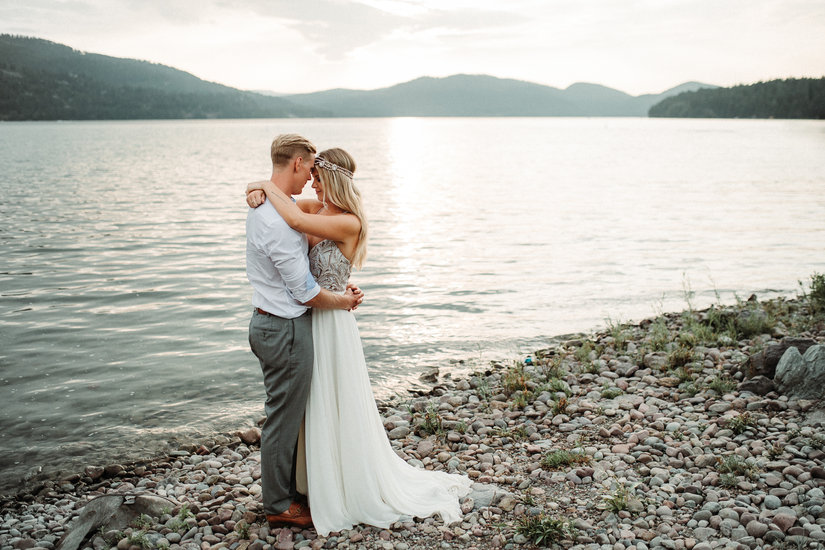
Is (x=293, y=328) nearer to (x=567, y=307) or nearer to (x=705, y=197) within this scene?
(x=567, y=307)

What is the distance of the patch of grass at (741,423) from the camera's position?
6.73 m

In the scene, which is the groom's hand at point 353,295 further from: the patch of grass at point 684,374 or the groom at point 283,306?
the patch of grass at point 684,374

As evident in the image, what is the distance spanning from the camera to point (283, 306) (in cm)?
499

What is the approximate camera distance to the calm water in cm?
969

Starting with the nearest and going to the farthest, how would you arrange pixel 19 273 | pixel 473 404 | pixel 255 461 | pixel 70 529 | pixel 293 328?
pixel 293 328 → pixel 70 529 → pixel 255 461 → pixel 473 404 → pixel 19 273

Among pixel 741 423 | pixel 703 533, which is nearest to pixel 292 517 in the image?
pixel 703 533

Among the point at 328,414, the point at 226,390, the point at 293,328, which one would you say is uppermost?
the point at 293,328

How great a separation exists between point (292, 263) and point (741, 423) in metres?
5.28

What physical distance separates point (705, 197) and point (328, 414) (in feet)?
119

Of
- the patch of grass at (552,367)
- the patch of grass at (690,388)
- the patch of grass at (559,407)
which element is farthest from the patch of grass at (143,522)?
the patch of grass at (690,388)

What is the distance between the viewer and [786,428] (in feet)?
22.0

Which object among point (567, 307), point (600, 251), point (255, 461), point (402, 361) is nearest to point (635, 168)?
point (600, 251)

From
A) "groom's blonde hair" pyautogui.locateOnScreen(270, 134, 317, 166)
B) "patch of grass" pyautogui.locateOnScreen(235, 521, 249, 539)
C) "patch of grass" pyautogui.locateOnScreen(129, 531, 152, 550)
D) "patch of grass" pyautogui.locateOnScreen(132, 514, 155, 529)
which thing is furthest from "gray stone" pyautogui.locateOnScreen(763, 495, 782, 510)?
"patch of grass" pyautogui.locateOnScreen(132, 514, 155, 529)

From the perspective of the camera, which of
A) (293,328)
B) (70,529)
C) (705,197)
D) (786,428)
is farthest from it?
(705,197)
